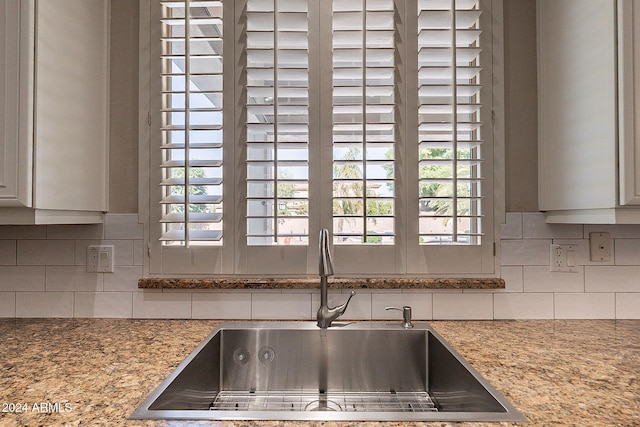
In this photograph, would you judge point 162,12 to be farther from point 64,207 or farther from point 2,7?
point 64,207

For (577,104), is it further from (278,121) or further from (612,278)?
(278,121)

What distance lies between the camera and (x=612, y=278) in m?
1.59

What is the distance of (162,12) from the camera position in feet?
5.36

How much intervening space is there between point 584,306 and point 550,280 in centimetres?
16

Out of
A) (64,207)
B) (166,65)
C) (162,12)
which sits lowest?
(64,207)

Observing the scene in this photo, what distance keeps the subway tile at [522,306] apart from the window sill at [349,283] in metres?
0.08

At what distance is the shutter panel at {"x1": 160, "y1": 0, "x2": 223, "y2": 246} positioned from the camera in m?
1.58

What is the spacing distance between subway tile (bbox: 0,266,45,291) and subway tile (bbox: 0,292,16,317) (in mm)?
23

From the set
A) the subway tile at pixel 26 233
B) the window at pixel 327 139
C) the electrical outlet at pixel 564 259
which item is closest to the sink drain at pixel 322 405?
the window at pixel 327 139

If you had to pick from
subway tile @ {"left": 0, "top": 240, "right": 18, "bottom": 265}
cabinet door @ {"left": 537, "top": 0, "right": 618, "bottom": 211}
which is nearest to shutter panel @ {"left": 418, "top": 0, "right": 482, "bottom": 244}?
cabinet door @ {"left": 537, "top": 0, "right": 618, "bottom": 211}

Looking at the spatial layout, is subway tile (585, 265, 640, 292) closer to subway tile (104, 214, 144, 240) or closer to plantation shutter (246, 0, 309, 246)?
plantation shutter (246, 0, 309, 246)

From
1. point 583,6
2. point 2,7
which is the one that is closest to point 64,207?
point 2,7

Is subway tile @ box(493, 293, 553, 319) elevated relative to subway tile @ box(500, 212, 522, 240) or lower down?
lower down

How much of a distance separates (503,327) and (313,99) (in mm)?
1071
